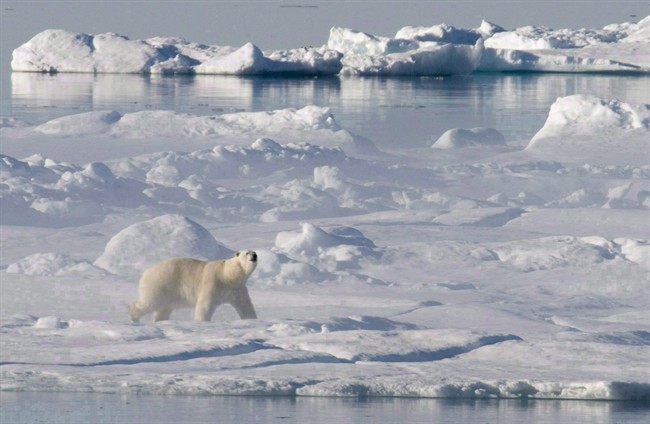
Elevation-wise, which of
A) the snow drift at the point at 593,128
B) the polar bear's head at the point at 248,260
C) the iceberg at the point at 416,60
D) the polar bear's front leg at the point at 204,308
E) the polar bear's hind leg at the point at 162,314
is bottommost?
the polar bear's hind leg at the point at 162,314

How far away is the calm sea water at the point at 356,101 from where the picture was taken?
23578mm

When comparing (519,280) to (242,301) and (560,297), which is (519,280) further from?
(242,301)

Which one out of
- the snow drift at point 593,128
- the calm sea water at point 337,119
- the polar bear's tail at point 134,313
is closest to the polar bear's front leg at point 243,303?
the polar bear's tail at point 134,313

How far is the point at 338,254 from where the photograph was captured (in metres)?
9.41

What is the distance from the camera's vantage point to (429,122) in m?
24.5

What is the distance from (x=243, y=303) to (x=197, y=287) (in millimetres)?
306

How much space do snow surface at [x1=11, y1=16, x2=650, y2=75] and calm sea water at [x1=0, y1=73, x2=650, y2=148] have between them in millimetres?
1668

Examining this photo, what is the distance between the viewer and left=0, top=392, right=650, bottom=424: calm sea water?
4.79m

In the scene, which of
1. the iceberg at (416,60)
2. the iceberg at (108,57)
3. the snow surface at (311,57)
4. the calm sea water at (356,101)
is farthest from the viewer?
the iceberg at (108,57)

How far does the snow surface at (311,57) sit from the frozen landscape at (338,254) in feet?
93.0

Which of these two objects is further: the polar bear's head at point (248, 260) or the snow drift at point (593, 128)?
the snow drift at point (593, 128)

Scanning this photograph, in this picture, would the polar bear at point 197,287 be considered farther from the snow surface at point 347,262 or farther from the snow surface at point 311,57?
the snow surface at point 311,57

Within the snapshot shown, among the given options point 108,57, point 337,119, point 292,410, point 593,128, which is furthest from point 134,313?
point 108,57

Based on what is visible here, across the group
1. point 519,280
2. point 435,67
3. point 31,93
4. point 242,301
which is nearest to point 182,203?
point 519,280
